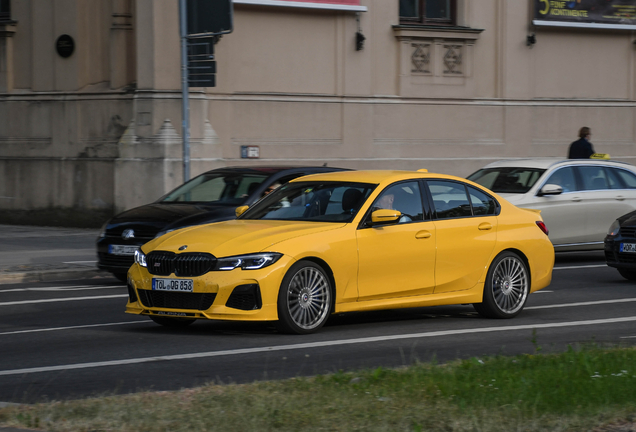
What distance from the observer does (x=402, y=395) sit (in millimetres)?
5938

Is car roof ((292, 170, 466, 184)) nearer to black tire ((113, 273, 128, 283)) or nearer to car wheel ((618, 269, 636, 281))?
black tire ((113, 273, 128, 283))

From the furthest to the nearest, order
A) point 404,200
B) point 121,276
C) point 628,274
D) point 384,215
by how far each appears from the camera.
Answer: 1. point 628,274
2. point 121,276
3. point 404,200
4. point 384,215

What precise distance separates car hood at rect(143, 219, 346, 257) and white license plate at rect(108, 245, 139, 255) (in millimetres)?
3808

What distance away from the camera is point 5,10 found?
74.4ft

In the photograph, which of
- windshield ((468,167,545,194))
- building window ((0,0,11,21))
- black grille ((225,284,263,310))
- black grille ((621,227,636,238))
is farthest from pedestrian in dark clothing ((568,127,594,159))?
black grille ((225,284,263,310))

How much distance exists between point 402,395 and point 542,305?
18.5ft

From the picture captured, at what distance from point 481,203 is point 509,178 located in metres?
6.33

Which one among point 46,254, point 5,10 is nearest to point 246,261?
point 46,254

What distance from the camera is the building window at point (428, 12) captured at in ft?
79.8

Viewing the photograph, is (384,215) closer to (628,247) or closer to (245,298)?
(245,298)

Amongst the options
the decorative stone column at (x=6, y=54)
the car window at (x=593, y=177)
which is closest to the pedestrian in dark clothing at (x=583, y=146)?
the car window at (x=593, y=177)

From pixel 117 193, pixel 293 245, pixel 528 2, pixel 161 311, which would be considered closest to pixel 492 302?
pixel 293 245

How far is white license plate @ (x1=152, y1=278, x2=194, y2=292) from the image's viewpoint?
339 inches

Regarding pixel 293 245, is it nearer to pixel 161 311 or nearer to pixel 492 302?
pixel 161 311
